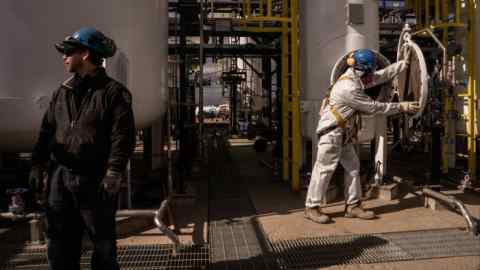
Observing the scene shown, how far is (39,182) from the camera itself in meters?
2.79

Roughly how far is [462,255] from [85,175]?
9.60ft

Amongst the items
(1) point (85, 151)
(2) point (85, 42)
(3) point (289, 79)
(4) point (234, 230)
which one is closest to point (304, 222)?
(4) point (234, 230)

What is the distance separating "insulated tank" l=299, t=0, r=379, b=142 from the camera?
5551 mm

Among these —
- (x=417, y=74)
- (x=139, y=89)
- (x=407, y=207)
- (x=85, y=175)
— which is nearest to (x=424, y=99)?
(x=417, y=74)

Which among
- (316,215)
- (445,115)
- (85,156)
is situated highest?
(445,115)

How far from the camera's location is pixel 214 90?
24.9 m

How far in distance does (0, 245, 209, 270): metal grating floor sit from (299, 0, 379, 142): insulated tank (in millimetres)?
2733

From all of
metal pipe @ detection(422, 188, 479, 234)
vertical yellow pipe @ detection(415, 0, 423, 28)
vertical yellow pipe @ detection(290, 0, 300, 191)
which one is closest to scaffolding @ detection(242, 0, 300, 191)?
vertical yellow pipe @ detection(290, 0, 300, 191)

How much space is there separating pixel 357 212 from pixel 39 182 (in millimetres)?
3159

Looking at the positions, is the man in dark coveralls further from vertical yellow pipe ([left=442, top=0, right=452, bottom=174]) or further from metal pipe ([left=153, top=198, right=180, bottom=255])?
vertical yellow pipe ([left=442, top=0, right=452, bottom=174])

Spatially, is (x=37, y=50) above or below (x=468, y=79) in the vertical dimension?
above

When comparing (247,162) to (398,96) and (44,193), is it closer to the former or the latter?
(398,96)

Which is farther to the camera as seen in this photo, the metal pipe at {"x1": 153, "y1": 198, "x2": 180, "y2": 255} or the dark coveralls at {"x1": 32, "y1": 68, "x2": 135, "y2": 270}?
the metal pipe at {"x1": 153, "y1": 198, "x2": 180, "y2": 255}

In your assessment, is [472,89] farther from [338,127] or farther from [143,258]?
[143,258]
